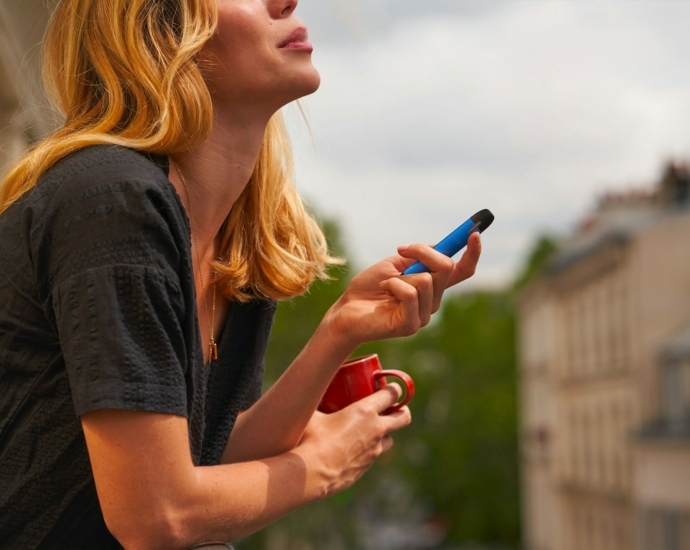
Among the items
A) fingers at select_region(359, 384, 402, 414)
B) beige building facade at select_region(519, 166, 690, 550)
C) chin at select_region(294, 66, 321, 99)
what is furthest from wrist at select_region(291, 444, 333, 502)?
Answer: beige building facade at select_region(519, 166, 690, 550)

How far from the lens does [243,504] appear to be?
172 centimetres

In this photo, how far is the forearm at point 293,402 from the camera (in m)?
2.00

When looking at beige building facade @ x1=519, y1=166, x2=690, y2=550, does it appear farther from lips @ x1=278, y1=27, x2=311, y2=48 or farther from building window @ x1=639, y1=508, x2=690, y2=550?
lips @ x1=278, y1=27, x2=311, y2=48

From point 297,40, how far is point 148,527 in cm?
86

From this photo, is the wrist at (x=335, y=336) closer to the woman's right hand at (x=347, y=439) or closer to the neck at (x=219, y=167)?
the woman's right hand at (x=347, y=439)

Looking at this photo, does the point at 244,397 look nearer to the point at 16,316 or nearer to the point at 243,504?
the point at 243,504

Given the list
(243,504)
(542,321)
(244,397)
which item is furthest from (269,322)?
(542,321)

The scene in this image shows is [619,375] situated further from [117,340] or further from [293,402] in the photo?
[117,340]

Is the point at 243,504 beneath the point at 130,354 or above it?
beneath

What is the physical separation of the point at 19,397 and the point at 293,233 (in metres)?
0.74

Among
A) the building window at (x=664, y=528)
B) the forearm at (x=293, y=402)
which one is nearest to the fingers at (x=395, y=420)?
the forearm at (x=293, y=402)

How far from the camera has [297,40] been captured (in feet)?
6.40

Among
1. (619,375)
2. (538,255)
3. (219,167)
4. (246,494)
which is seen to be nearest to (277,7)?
(219,167)

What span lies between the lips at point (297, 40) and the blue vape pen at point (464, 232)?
1.34 ft
